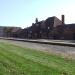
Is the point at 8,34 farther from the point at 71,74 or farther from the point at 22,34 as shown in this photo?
the point at 71,74

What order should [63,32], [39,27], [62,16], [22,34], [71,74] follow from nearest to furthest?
[71,74] < [63,32] < [62,16] < [39,27] < [22,34]

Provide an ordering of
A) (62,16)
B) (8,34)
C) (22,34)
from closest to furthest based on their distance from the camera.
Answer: (62,16) < (22,34) < (8,34)

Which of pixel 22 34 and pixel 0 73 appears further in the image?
pixel 22 34

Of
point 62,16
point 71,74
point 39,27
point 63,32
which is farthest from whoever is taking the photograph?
point 39,27

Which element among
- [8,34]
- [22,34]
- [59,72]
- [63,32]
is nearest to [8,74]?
[59,72]

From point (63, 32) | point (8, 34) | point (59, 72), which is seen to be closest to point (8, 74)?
point (59, 72)

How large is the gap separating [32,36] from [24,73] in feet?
302

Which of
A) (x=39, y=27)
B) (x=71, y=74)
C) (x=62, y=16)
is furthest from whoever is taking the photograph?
(x=39, y=27)

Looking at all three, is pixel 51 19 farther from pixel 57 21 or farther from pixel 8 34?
pixel 8 34

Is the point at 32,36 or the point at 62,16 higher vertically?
the point at 62,16

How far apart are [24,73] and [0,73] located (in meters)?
1.13

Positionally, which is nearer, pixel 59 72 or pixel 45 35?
pixel 59 72

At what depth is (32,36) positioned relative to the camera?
Result: 102625 millimetres

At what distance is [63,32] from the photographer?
80812 millimetres
